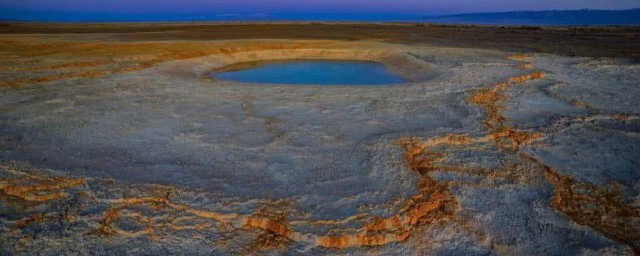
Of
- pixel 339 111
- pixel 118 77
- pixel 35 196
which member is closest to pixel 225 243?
pixel 35 196

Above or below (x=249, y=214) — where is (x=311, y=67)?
above

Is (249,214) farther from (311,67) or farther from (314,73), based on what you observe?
(311,67)

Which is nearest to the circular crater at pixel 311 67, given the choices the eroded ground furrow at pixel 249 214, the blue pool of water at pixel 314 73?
the blue pool of water at pixel 314 73

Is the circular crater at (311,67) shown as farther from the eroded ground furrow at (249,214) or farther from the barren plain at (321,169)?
the eroded ground furrow at (249,214)

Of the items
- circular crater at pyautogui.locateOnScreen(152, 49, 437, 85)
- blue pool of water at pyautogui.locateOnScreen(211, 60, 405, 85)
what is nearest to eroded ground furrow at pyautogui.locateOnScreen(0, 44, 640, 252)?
circular crater at pyautogui.locateOnScreen(152, 49, 437, 85)

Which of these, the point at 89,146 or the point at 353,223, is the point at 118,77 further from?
the point at 353,223

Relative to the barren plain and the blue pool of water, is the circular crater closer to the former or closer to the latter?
the blue pool of water

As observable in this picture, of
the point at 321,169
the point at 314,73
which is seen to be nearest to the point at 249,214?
the point at 321,169
